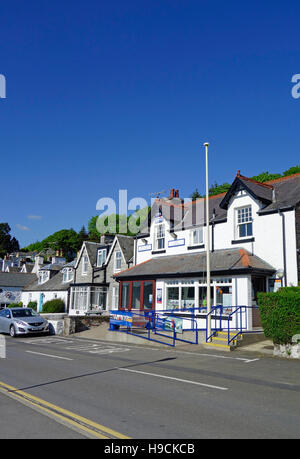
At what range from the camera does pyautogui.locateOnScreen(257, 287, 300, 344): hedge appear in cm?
1382

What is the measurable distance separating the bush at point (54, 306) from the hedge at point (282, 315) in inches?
1166

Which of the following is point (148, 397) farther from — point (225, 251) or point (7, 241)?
point (7, 241)

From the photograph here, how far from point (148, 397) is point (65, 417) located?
2027 mm

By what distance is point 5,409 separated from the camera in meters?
6.82

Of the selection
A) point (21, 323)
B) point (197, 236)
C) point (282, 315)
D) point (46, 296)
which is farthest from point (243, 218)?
point (46, 296)

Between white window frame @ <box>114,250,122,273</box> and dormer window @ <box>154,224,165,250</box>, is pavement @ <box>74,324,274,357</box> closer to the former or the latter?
dormer window @ <box>154,224,165,250</box>

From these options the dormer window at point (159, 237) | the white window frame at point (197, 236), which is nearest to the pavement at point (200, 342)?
the white window frame at point (197, 236)

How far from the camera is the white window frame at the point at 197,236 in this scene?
24.6 metres

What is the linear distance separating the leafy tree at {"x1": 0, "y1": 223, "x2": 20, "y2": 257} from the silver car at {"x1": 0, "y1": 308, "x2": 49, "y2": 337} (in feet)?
384

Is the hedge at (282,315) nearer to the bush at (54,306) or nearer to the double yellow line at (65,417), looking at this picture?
the double yellow line at (65,417)
